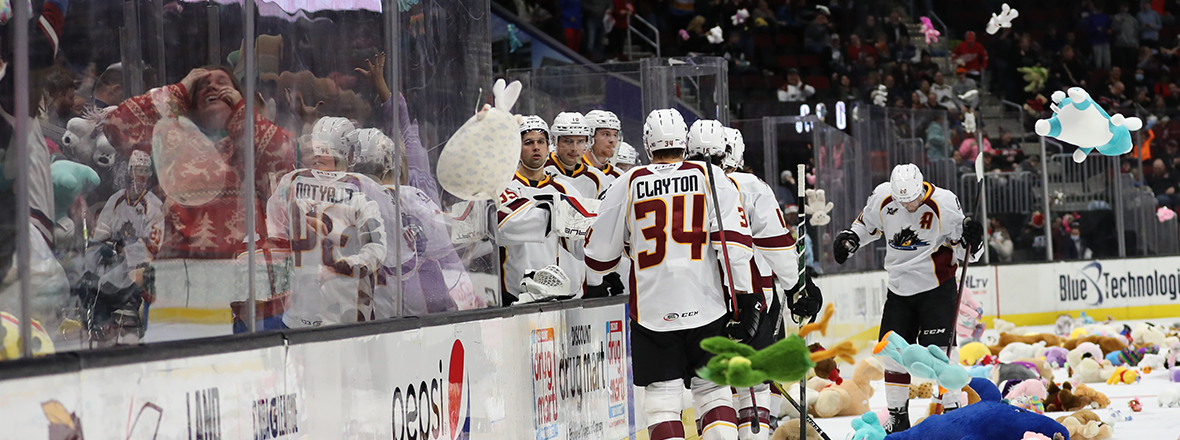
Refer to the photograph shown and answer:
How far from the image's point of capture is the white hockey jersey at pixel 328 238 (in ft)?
10.6

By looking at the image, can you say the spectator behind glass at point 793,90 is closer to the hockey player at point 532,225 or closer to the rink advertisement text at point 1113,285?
the rink advertisement text at point 1113,285

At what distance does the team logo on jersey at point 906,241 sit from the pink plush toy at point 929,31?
12531 millimetres

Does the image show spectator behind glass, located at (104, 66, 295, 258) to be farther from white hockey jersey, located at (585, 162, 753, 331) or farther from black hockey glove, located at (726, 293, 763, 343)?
black hockey glove, located at (726, 293, 763, 343)

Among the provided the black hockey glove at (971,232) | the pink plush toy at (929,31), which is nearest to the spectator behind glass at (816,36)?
the pink plush toy at (929,31)

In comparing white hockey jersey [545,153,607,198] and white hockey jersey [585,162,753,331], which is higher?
white hockey jersey [545,153,607,198]

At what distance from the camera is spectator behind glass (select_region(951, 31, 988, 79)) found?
59.8 feet

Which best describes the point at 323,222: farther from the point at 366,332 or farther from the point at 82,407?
the point at 82,407

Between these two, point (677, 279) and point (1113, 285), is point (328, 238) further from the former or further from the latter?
point (1113, 285)

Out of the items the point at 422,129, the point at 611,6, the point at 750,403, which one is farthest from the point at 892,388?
the point at 611,6

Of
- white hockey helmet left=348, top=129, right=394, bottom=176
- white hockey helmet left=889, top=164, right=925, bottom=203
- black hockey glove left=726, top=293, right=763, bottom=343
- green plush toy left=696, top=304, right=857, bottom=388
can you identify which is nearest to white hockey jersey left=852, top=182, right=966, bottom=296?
white hockey helmet left=889, top=164, right=925, bottom=203

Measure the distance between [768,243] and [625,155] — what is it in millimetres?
2414

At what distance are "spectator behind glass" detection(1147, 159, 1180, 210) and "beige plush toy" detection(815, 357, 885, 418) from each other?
866 cm

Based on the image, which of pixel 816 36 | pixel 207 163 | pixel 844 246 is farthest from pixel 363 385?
pixel 816 36

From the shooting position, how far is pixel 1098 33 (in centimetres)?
1839
